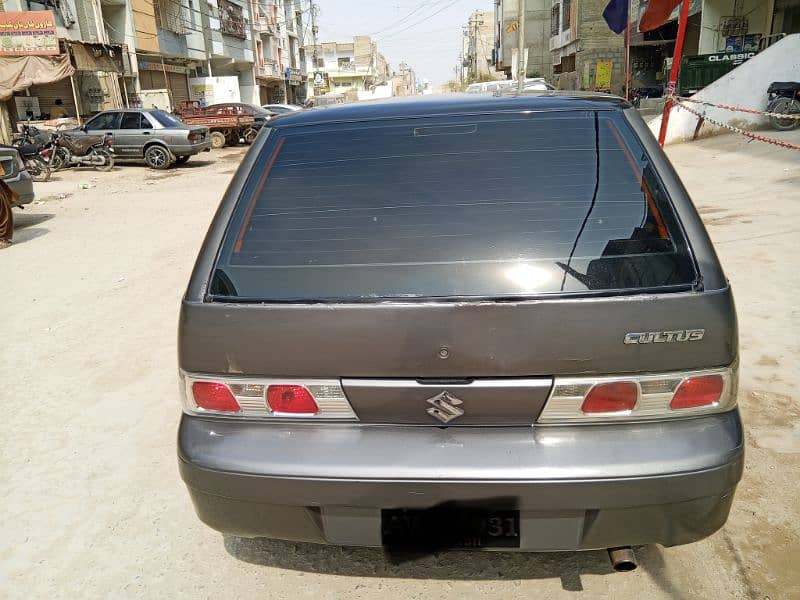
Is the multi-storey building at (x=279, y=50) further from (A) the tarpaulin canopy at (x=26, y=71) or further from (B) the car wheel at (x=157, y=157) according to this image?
(B) the car wheel at (x=157, y=157)

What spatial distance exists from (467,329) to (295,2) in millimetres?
69320

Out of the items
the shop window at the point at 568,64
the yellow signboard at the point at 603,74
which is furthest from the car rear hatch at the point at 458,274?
the shop window at the point at 568,64

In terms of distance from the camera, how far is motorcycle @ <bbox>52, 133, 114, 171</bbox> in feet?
53.6

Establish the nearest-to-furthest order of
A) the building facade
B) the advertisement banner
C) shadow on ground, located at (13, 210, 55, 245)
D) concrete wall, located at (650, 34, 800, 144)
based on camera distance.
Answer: shadow on ground, located at (13, 210, 55, 245), concrete wall, located at (650, 34, 800, 144), the advertisement banner, the building facade

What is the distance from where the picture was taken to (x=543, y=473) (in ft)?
5.28

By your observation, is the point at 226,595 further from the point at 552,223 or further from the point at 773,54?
the point at 773,54

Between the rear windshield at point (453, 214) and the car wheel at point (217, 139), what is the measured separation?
71.1 ft

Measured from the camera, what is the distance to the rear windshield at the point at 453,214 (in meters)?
1.75

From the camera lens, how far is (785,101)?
44.1ft

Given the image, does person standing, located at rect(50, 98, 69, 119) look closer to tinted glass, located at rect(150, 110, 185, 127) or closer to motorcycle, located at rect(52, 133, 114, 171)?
motorcycle, located at rect(52, 133, 114, 171)

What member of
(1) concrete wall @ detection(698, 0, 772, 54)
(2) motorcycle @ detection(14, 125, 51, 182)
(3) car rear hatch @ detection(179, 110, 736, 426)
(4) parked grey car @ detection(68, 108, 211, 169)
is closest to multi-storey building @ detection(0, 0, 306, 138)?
(2) motorcycle @ detection(14, 125, 51, 182)

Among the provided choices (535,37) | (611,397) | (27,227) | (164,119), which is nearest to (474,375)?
(611,397)

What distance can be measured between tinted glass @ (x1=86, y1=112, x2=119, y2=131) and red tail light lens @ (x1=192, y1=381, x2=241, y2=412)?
17918mm

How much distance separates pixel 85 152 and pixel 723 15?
2069cm
